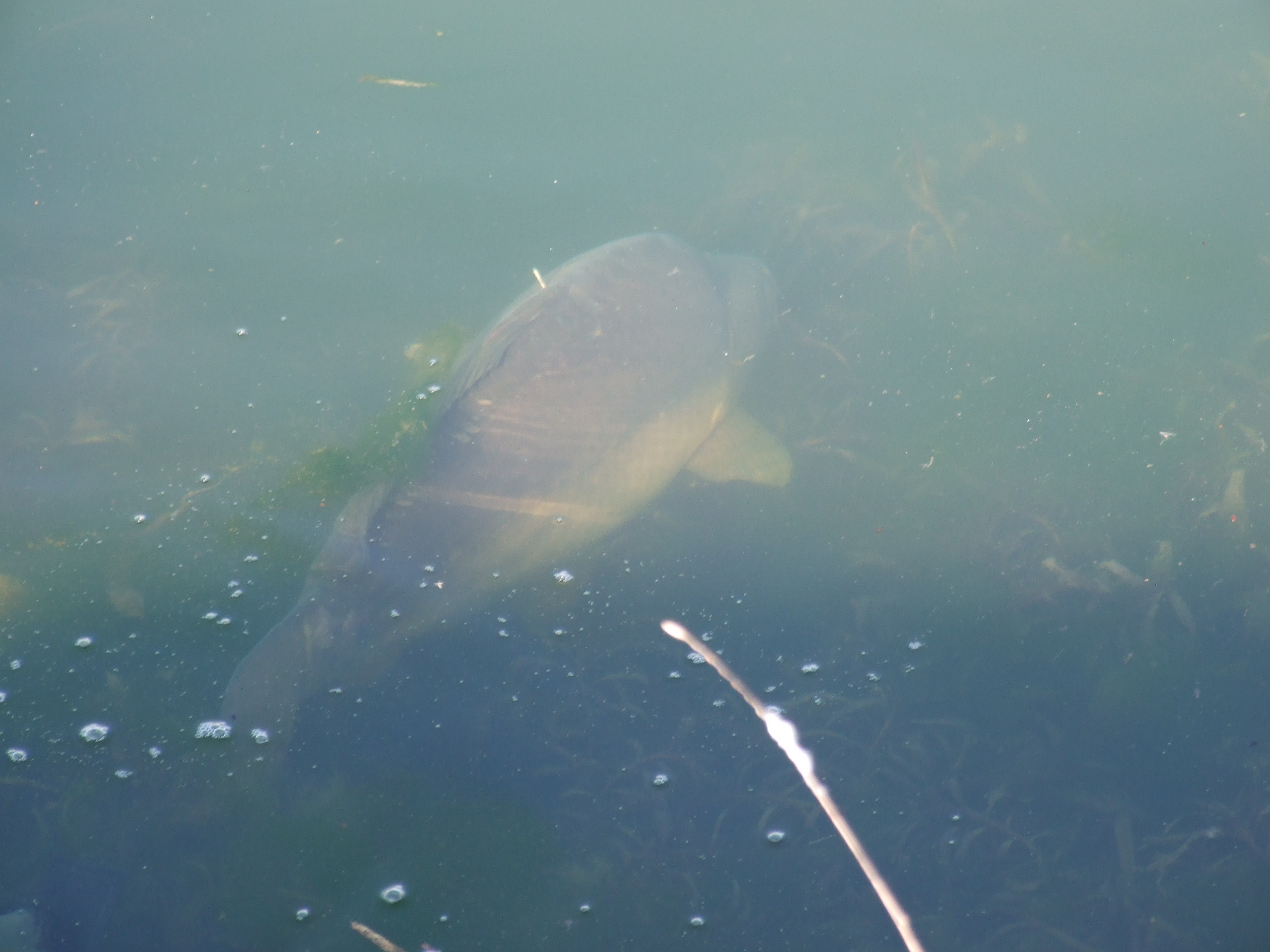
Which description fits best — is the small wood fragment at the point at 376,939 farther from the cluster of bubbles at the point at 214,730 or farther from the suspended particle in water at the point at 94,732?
the suspended particle in water at the point at 94,732

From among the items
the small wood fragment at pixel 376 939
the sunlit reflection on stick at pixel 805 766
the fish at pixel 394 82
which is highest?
the fish at pixel 394 82

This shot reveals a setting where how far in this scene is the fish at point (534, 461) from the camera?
3.38 metres

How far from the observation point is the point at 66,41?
5.20 m

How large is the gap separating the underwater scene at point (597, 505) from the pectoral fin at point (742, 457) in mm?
54

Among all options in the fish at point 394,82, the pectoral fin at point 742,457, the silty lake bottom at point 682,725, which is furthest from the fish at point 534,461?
the fish at point 394,82

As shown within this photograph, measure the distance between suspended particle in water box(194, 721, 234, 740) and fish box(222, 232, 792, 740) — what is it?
0.14ft

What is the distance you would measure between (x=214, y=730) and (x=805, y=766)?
2762mm

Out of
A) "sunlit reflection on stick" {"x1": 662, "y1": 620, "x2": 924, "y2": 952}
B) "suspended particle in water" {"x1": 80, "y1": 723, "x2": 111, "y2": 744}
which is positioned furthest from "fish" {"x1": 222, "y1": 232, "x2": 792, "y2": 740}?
"sunlit reflection on stick" {"x1": 662, "y1": 620, "x2": 924, "y2": 952}

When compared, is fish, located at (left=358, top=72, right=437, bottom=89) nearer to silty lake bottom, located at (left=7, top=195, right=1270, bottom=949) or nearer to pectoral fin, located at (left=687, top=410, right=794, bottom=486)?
silty lake bottom, located at (left=7, top=195, right=1270, bottom=949)

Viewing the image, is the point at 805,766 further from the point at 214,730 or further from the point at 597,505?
the point at 214,730

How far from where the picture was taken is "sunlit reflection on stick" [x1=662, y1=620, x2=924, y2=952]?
3516 mm

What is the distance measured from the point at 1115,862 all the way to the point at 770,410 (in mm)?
3107

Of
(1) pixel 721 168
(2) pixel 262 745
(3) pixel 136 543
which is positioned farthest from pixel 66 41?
(2) pixel 262 745

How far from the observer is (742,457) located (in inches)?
180
